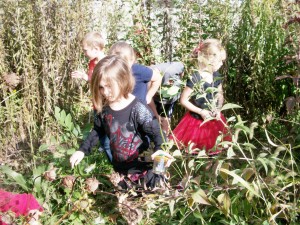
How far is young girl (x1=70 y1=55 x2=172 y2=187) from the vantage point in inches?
95.7

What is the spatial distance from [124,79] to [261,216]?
101cm

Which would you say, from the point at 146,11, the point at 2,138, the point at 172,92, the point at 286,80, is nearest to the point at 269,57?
the point at 286,80

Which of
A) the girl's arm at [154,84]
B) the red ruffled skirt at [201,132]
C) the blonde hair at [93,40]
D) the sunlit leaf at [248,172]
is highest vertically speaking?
the blonde hair at [93,40]

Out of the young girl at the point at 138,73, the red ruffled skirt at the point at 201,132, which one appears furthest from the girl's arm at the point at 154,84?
the red ruffled skirt at the point at 201,132

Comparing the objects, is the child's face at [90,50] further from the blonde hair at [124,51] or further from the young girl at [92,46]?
the blonde hair at [124,51]

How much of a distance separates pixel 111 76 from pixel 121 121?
0.28m

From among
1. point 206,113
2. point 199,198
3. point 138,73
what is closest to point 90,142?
point 206,113

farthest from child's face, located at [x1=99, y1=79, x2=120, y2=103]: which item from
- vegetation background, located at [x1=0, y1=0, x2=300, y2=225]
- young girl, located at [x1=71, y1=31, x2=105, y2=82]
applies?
vegetation background, located at [x1=0, y1=0, x2=300, y2=225]

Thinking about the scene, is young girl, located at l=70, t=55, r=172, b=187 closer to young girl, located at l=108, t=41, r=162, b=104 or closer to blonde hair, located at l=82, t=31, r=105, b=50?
young girl, located at l=108, t=41, r=162, b=104

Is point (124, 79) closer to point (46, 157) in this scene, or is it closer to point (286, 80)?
point (46, 157)

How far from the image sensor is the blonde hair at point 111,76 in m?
2.40

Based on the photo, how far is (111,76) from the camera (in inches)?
94.6

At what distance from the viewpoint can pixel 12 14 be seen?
3994 mm

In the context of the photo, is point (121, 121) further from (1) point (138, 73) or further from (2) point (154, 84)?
(2) point (154, 84)
